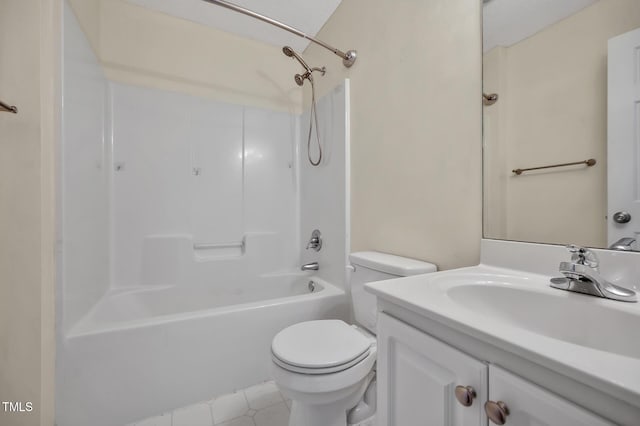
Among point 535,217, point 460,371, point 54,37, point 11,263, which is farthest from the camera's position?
point 54,37

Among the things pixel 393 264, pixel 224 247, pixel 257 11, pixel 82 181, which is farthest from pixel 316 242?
pixel 257 11

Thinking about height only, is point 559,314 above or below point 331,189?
below

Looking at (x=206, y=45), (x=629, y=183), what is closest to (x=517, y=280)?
(x=629, y=183)

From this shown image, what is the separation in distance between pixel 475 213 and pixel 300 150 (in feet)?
5.35

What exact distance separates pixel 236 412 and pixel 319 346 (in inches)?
25.6

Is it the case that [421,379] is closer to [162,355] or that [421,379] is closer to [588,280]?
[588,280]

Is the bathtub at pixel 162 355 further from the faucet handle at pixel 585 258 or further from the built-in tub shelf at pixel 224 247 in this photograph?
the faucet handle at pixel 585 258

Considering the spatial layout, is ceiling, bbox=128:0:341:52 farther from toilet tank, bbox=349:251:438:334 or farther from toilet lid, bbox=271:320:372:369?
toilet lid, bbox=271:320:372:369

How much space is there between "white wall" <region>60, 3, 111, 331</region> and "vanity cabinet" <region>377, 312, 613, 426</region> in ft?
4.20

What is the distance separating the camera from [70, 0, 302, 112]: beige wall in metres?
1.69

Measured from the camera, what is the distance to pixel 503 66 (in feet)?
2.82

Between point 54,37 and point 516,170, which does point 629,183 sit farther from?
point 54,37

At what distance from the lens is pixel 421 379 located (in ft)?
1.78

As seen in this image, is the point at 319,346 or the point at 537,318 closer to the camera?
the point at 537,318
